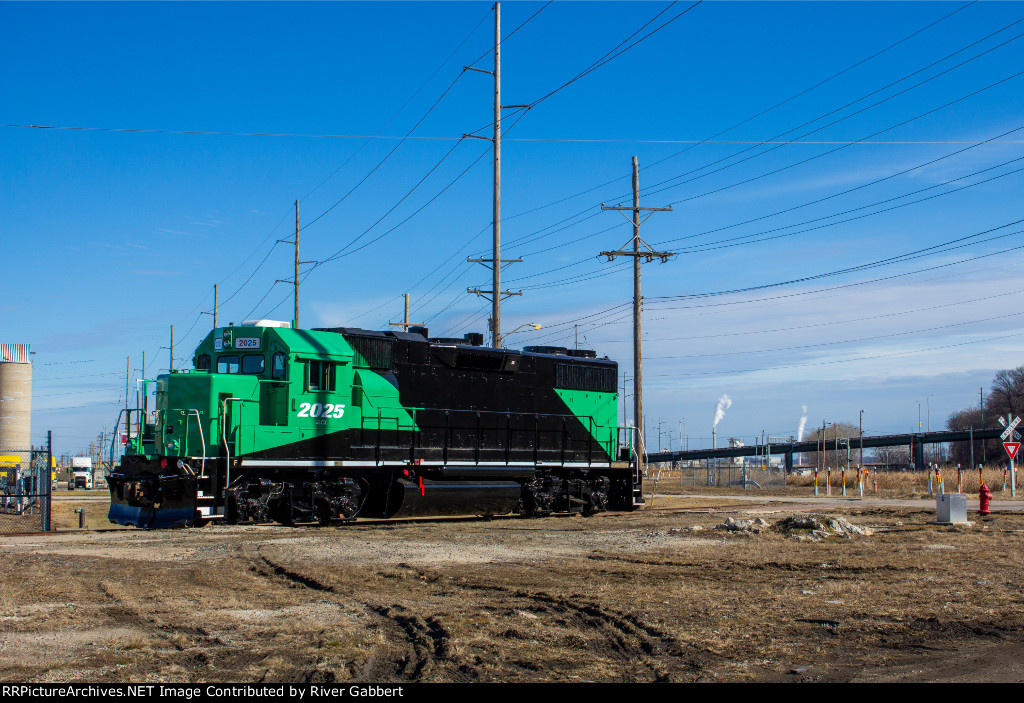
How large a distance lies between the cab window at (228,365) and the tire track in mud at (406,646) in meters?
9.00

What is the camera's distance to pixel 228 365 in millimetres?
19156

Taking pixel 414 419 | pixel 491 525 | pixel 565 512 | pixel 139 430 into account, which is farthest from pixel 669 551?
pixel 139 430

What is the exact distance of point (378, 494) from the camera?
68.9 feet

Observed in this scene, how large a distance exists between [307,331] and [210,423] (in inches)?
115

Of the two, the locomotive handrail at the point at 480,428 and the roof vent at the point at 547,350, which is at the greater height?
the roof vent at the point at 547,350

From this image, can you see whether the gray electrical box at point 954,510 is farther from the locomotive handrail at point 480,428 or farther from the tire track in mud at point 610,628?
the tire track in mud at point 610,628

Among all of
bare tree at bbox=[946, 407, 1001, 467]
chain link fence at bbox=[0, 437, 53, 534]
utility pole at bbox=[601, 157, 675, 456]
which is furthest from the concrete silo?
bare tree at bbox=[946, 407, 1001, 467]

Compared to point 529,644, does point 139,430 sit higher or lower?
higher

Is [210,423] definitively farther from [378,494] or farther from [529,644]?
[529,644]

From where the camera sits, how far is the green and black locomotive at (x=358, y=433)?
1803cm

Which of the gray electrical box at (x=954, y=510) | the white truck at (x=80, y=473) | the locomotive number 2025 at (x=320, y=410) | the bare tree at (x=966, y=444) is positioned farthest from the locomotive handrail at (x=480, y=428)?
the bare tree at (x=966, y=444)

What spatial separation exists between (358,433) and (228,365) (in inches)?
125

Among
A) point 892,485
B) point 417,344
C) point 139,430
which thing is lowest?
point 892,485

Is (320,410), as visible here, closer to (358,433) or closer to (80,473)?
(358,433)
